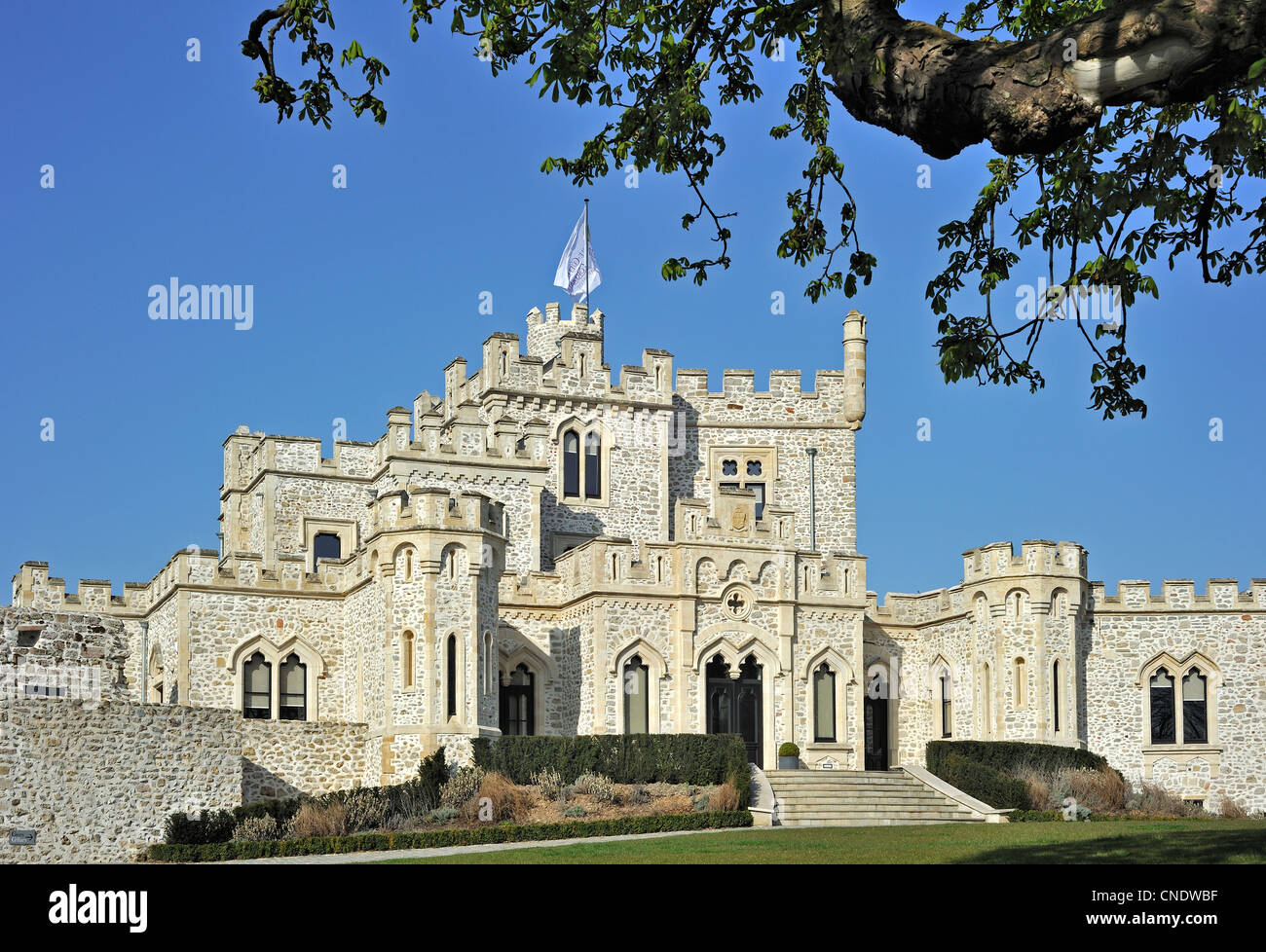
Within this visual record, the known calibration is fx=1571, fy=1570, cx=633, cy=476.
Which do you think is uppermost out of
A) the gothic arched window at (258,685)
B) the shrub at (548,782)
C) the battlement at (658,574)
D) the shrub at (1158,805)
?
the battlement at (658,574)

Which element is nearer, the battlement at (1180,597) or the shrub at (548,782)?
the shrub at (548,782)

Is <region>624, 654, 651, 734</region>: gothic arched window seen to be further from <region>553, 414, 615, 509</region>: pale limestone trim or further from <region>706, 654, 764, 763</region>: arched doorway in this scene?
<region>553, 414, 615, 509</region>: pale limestone trim

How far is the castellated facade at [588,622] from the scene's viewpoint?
3225 centimetres

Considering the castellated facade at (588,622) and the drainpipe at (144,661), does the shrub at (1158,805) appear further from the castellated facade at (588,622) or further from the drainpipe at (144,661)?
the drainpipe at (144,661)

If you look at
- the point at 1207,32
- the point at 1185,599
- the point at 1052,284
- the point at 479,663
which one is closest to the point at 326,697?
the point at 479,663

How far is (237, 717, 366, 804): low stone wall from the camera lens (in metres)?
31.8

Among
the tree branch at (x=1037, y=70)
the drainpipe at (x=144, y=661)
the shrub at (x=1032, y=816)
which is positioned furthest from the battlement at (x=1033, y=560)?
the tree branch at (x=1037, y=70)

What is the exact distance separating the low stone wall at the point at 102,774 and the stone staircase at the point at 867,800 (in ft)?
36.2

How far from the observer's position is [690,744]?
3238 cm

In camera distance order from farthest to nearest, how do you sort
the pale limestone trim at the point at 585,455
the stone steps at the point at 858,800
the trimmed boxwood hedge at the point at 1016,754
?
the pale limestone trim at the point at 585,455 → the trimmed boxwood hedge at the point at 1016,754 → the stone steps at the point at 858,800

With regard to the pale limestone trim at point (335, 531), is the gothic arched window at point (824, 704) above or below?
below

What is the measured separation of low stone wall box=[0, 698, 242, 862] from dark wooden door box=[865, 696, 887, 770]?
17.3 meters

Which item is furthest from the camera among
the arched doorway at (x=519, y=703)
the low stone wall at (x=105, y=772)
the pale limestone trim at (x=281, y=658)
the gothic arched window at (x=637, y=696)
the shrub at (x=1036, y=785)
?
the arched doorway at (x=519, y=703)
